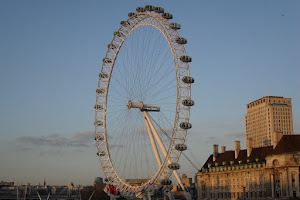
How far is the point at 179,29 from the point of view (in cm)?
6956

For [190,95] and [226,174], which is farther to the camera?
[226,174]

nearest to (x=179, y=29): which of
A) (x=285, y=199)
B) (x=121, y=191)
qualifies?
(x=121, y=191)

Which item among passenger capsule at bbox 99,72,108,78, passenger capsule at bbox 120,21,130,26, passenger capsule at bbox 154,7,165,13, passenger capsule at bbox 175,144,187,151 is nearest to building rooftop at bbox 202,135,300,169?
passenger capsule at bbox 175,144,187,151

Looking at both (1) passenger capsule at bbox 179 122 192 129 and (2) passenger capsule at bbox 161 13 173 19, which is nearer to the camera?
(1) passenger capsule at bbox 179 122 192 129

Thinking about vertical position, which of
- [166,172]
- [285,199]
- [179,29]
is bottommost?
[285,199]

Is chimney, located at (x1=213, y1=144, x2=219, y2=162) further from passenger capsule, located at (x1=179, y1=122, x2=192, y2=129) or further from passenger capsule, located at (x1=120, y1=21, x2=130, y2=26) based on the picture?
passenger capsule, located at (x1=179, y1=122, x2=192, y2=129)

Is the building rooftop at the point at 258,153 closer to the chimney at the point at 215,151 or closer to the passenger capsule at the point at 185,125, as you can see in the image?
the chimney at the point at 215,151

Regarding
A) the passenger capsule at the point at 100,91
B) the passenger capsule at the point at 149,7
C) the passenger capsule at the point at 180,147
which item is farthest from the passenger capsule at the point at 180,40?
the passenger capsule at the point at 100,91

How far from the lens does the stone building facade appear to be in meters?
81.2

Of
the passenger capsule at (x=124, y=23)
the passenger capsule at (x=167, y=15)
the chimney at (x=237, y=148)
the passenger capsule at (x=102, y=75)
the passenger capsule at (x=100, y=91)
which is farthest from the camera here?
the chimney at (x=237, y=148)

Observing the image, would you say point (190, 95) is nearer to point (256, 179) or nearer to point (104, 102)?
point (104, 102)

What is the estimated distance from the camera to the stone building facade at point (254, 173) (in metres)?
81.2

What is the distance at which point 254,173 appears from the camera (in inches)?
3563

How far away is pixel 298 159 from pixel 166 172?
1093 inches
